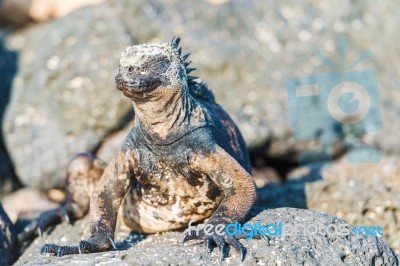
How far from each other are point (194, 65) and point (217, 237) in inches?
192

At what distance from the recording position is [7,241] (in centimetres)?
556

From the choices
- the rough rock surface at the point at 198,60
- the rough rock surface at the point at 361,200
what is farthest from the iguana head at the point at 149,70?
the rough rock surface at the point at 198,60

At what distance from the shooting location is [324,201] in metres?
6.31

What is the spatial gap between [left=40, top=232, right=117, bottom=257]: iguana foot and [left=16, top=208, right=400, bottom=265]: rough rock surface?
0.20 ft

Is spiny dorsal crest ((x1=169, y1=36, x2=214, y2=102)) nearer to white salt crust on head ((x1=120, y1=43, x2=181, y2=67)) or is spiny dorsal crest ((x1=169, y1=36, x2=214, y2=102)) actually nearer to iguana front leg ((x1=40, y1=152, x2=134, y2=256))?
white salt crust on head ((x1=120, y1=43, x2=181, y2=67))

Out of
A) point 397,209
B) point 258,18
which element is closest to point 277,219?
point 397,209

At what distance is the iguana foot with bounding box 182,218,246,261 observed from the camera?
13.7ft

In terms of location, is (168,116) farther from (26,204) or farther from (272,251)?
(26,204)

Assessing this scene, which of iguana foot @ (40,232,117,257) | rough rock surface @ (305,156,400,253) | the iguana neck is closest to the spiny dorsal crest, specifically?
the iguana neck

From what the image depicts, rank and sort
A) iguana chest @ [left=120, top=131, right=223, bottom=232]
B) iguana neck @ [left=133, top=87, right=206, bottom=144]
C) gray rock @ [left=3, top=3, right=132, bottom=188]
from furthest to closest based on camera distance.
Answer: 1. gray rock @ [left=3, top=3, right=132, bottom=188]
2. iguana chest @ [left=120, top=131, right=223, bottom=232]
3. iguana neck @ [left=133, top=87, right=206, bottom=144]

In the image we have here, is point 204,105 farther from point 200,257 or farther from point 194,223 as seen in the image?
point 200,257

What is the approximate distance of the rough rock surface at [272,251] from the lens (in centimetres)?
412

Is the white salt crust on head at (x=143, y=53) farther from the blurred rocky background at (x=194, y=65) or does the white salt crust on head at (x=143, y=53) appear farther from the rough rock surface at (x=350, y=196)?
the blurred rocky background at (x=194, y=65)

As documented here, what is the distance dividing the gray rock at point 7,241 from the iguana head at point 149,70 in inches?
77.9
